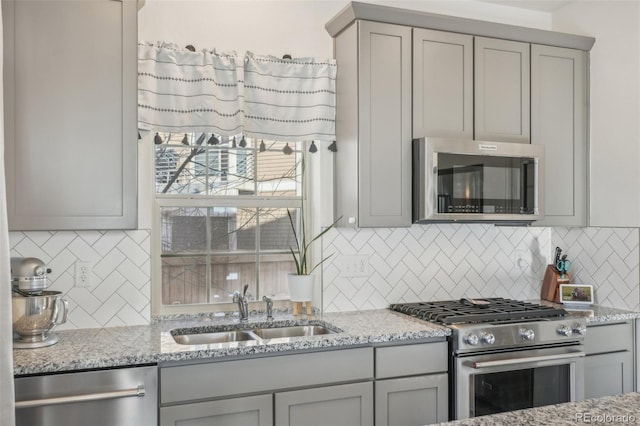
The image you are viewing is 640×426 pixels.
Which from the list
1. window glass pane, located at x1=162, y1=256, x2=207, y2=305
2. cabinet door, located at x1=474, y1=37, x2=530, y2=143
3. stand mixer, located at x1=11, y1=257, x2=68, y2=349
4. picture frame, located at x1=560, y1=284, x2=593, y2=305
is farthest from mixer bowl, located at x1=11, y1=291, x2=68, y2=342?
picture frame, located at x1=560, y1=284, x2=593, y2=305

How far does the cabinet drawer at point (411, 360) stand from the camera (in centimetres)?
259

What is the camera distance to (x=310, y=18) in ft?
10.4

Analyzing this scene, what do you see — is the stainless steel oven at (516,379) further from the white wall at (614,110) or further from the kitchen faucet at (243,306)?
the kitchen faucet at (243,306)

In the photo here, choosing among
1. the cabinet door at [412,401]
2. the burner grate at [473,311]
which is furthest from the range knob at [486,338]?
the cabinet door at [412,401]

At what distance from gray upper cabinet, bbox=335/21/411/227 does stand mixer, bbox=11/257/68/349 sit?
1438 millimetres

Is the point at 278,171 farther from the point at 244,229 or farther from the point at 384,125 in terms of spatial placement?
the point at 384,125

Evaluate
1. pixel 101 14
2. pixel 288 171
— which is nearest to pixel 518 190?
pixel 288 171

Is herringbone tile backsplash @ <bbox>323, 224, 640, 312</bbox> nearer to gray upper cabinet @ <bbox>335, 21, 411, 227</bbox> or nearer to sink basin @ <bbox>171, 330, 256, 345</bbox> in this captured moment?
gray upper cabinet @ <bbox>335, 21, 411, 227</bbox>

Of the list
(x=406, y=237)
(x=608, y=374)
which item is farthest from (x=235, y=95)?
(x=608, y=374)

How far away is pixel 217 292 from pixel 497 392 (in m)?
1.51

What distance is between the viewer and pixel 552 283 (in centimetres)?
354

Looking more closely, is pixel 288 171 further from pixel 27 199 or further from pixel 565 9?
pixel 565 9

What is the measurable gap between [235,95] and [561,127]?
188cm

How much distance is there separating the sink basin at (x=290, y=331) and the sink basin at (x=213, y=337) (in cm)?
6
